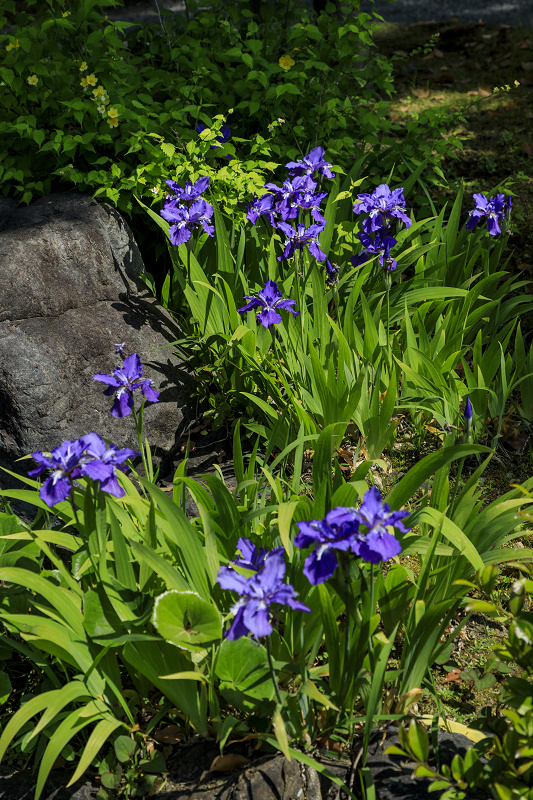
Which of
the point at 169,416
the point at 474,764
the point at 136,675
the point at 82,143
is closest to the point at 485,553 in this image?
the point at 474,764

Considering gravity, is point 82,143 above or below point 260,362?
above

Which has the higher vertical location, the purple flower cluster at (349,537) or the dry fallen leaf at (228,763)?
the purple flower cluster at (349,537)

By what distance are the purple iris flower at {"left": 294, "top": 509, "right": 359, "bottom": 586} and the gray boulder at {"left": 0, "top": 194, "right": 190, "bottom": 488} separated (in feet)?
4.82

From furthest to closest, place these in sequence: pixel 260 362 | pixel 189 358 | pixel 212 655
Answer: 1. pixel 189 358
2. pixel 260 362
3. pixel 212 655

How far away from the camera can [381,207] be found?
85.6 inches

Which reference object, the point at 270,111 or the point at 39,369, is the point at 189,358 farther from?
the point at 270,111

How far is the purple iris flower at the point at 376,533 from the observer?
3.54ft

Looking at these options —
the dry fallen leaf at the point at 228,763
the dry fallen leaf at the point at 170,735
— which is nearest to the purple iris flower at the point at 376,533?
the dry fallen leaf at the point at 228,763

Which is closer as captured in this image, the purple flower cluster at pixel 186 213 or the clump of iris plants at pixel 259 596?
the clump of iris plants at pixel 259 596

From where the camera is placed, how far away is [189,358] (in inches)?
106

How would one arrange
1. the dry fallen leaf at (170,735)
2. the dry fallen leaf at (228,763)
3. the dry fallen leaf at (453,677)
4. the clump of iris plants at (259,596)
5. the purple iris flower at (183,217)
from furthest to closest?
the purple iris flower at (183,217)
the dry fallen leaf at (453,677)
the dry fallen leaf at (170,735)
the dry fallen leaf at (228,763)
the clump of iris plants at (259,596)

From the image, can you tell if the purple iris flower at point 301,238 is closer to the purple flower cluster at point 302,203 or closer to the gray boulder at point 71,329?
the purple flower cluster at point 302,203

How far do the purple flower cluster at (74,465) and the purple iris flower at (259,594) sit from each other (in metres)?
0.34

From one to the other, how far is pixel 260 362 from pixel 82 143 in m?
1.28
